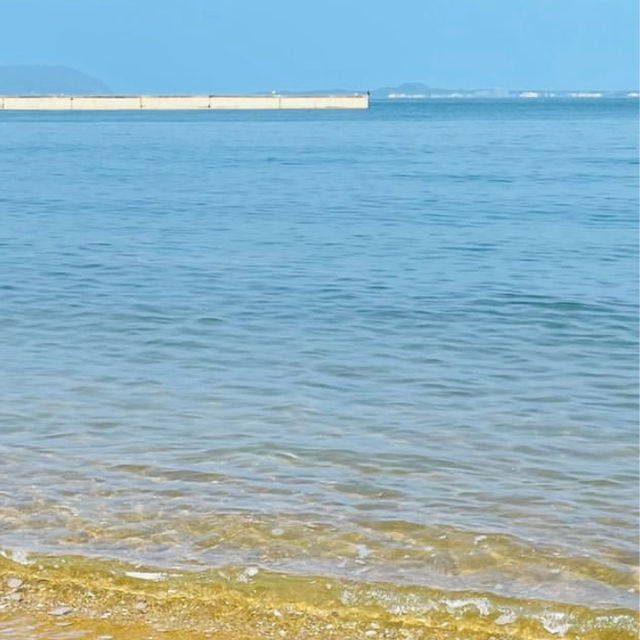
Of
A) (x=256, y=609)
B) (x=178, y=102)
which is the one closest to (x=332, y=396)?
(x=256, y=609)

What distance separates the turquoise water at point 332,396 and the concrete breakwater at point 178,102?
149331mm

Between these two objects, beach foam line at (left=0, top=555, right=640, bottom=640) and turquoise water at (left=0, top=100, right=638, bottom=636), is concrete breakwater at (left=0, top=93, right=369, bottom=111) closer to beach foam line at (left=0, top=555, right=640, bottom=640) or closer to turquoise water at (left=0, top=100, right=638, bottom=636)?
turquoise water at (left=0, top=100, right=638, bottom=636)

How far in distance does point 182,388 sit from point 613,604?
519 centimetres

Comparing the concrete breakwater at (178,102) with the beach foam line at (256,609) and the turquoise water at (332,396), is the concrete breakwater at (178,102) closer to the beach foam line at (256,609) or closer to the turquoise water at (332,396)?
the turquoise water at (332,396)

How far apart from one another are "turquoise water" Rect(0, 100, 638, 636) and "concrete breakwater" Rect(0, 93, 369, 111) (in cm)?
14933

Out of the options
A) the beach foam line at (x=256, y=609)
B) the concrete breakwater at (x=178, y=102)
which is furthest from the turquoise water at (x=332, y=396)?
the concrete breakwater at (x=178, y=102)

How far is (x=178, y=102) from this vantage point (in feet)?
560

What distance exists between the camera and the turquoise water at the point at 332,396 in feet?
21.9

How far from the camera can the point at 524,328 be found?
12.9m

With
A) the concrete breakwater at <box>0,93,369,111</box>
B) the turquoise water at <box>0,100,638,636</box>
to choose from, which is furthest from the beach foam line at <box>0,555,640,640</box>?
the concrete breakwater at <box>0,93,369,111</box>

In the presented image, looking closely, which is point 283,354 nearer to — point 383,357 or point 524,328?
point 383,357

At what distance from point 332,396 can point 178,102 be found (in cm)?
16453

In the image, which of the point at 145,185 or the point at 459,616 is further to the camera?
the point at 145,185

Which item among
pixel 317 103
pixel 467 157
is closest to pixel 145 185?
pixel 467 157
